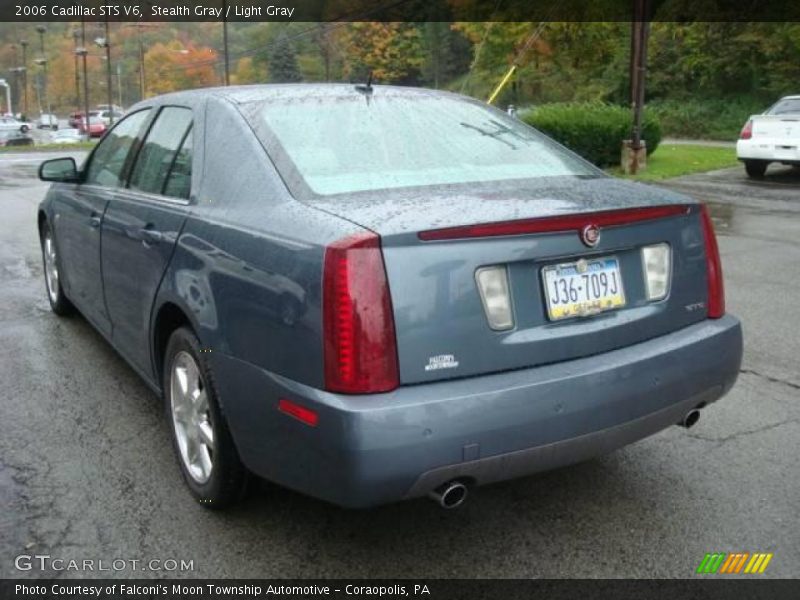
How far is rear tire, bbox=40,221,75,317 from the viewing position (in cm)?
564

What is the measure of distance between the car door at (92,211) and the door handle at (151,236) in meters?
0.75

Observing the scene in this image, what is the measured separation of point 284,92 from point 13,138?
43108 mm

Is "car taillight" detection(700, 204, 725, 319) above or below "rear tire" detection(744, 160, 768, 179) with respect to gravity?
below

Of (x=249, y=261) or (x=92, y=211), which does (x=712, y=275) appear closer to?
(x=249, y=261)

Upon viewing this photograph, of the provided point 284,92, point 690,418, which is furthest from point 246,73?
point 690,418

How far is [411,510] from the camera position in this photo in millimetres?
3105

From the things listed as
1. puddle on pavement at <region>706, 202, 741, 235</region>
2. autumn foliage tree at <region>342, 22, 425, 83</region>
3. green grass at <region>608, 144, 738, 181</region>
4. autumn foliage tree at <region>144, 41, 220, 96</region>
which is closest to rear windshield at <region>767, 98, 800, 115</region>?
green grass at <region>608, 144, 738, 181</region>

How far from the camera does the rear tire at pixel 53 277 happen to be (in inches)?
222

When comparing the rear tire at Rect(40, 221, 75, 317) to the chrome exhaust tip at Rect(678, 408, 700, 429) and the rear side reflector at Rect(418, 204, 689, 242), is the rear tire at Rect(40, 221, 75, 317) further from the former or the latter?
the chrome exhaust tip at Rect(678, 408, 700, 429)

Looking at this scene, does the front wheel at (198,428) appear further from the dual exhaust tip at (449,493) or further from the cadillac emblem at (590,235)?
the cadillac emblem at (590,235)

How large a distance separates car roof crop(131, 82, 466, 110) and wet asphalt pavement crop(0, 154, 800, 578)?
61.8 inches

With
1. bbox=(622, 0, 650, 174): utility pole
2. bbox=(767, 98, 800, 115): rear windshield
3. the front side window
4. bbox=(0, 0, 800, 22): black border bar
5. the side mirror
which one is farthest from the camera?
bbox=(0, 0, 800, 22): black border bar

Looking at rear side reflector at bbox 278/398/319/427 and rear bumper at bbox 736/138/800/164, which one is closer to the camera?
rear side reflector at bbox 278/398/319/427

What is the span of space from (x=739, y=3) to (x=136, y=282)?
106 feet
